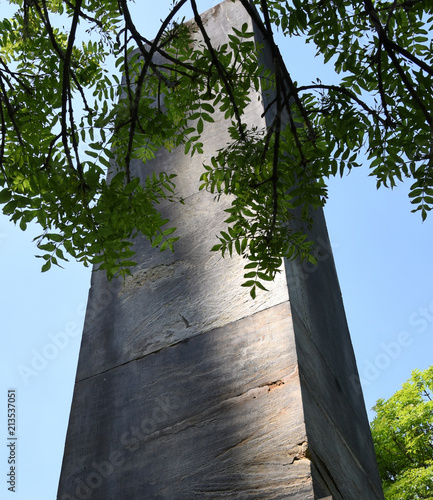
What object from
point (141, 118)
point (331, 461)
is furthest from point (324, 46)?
point (331, 461)

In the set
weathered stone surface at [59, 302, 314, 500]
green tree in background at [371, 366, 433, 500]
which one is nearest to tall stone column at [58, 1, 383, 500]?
weathered stone surface at [59, 302, 314, 500]

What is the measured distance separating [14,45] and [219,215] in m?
2.32

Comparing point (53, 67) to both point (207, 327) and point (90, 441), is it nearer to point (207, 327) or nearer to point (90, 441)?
point (207, 327)

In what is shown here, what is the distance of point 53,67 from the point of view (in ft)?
11.4

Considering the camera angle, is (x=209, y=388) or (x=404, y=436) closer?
(x=209, y=388)

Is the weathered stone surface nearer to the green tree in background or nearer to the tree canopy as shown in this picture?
the tree canopy

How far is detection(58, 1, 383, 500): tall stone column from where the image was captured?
8.66 ft

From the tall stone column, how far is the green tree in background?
31.5 feet

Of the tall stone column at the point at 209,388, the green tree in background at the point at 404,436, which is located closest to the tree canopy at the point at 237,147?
the tall stone column at the point at 209,388
